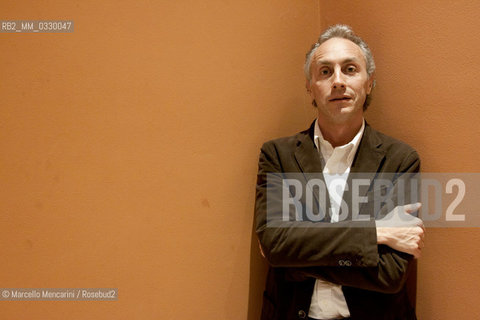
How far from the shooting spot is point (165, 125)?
4.97 ft

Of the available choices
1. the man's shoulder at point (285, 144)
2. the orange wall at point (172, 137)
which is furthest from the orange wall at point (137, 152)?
the man's shoulder at point (285, 144)

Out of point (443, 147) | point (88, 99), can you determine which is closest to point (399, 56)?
point (443, 147)

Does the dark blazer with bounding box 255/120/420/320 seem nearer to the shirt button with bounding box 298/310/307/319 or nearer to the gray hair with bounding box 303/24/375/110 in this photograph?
the shirt button with bounding box 298/310/307/319

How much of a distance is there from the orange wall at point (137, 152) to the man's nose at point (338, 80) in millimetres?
309

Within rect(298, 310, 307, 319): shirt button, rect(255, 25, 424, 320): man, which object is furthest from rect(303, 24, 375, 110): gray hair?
rect(298, 310, 307, 319): shirt button

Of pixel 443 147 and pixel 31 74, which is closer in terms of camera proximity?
pixel 31 74

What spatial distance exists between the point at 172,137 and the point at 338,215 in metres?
0.62

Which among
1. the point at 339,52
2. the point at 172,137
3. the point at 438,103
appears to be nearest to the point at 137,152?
the point at 172,137

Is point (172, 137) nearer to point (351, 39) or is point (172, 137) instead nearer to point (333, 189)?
point (333, 189)

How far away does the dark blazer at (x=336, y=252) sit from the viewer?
132cm

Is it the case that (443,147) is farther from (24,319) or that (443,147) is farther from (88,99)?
(24,319)

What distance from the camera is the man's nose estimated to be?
4.99ft

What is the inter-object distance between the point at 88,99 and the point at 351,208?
913 millimetres

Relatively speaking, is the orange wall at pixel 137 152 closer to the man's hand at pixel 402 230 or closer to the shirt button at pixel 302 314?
the shirt button at pixel 302 314
